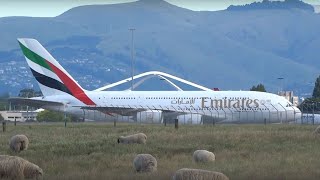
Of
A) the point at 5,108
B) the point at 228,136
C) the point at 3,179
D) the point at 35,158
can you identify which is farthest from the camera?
the point at 5,108

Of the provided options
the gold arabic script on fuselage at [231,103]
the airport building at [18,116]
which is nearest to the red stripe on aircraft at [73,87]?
the gold arabic script on fuselage at [231,103]

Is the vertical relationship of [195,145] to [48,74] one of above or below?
below

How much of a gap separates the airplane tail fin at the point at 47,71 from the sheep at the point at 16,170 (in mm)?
49531

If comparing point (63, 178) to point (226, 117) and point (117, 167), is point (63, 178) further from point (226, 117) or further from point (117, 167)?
point (226, 117)

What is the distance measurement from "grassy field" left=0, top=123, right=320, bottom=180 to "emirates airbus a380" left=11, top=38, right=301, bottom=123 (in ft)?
100

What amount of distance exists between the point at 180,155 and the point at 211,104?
42801 mm

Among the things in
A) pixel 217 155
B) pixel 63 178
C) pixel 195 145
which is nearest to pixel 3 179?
pixel 63 178

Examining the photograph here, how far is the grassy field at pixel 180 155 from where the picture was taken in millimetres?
23750

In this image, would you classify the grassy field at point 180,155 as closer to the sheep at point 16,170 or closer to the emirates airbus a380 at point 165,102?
the sheep at point 16,170

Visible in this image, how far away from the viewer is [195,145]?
3403cm

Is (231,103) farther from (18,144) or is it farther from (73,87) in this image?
(18,144)

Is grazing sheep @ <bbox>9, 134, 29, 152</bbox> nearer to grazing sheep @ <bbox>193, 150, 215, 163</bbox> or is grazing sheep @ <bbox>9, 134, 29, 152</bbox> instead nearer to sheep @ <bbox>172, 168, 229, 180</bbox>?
grazing sheep @ <bbox>193, 150, 215, 163</bbox>

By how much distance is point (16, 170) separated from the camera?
72.7 feet

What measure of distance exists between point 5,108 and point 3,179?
382ft
